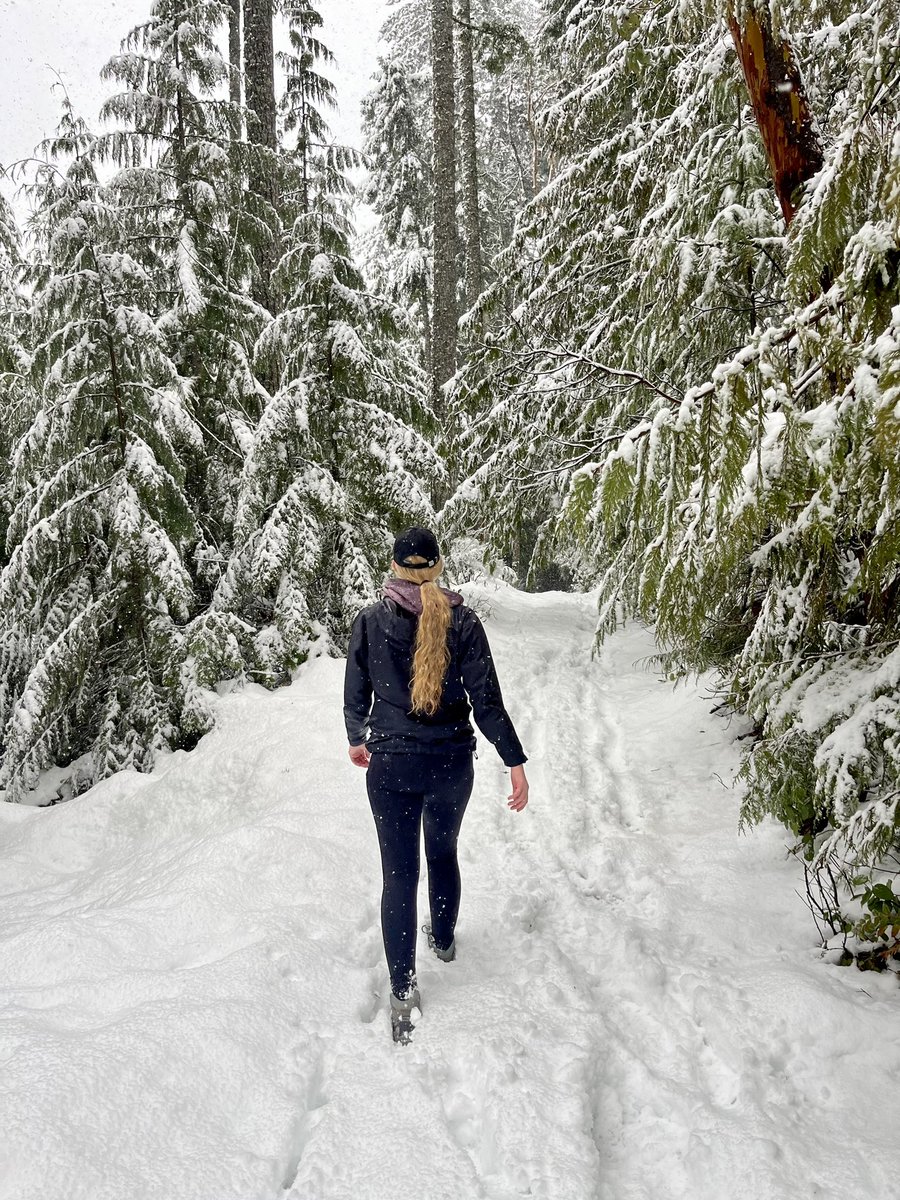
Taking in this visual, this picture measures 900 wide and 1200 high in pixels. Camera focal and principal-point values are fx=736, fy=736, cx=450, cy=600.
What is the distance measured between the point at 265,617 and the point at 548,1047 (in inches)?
235

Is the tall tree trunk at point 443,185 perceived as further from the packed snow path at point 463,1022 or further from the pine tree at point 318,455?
the packed snow path at point 463,1022

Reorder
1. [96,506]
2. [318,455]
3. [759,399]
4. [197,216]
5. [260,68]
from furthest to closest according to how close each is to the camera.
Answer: [260,68] → [197,216] → [318,455] → [96,506] → [759,399]

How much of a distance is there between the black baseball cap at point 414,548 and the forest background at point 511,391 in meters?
0.66

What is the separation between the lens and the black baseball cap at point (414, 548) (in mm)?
3252

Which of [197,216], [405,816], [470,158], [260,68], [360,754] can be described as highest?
[470,158]

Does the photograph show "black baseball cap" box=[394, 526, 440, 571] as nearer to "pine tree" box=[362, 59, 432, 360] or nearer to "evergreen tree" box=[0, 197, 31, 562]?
"evergreen tree" box=[0, 197, 31, 562]

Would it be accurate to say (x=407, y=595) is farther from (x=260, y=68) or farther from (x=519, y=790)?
(x=260, y=68)

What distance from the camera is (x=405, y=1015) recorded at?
3094 millimetres

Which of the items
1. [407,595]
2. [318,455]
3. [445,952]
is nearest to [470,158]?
[318,455]

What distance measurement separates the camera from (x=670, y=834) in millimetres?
4836

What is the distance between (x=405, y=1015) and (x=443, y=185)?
10.8 meters

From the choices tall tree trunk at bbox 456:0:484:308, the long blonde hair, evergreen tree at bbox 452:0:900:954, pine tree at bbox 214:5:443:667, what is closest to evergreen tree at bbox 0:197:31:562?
pine tree at bbox 214:5:443:667

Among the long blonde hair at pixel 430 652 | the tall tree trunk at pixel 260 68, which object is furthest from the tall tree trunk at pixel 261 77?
the long blonde hair at pixel 430 652

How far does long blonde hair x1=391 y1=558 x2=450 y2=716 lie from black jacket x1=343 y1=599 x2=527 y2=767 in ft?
0.20
